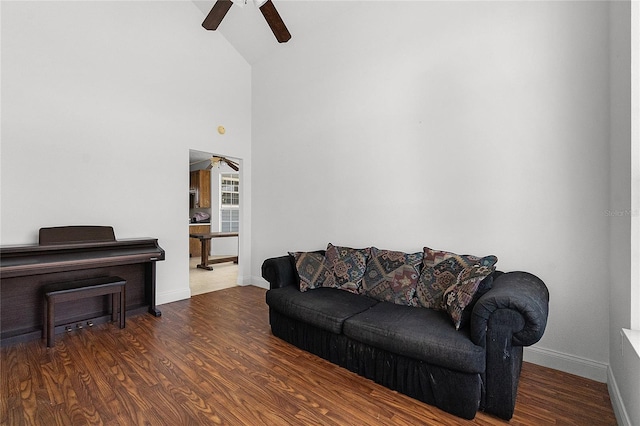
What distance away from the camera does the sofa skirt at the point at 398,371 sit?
1766 millimetres

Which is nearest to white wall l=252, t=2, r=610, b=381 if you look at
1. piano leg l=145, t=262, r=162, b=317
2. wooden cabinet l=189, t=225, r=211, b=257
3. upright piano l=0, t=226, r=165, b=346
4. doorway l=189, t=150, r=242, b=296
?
piano leg l=145, t=262, r=162, b=317

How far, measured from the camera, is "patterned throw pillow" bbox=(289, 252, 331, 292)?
9.65 ft

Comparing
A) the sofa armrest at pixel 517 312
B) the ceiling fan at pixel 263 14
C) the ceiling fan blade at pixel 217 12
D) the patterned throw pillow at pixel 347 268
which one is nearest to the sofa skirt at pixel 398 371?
the sofa armrest at pixel 517 312

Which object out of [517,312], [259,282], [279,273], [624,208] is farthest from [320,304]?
[259,282]

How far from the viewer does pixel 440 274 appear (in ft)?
7.98

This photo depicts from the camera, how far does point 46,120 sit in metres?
3.11

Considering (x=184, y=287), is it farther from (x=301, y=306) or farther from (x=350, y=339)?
(x=350, y=339)

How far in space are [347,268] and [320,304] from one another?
0.58 metres

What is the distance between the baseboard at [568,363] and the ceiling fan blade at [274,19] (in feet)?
12.5

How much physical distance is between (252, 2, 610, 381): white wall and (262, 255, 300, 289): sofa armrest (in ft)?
2.88

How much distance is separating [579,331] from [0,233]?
513 cm

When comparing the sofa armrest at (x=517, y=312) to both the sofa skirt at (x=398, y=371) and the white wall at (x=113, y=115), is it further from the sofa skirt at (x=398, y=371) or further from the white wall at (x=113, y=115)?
the white wall at (x=113, y=115)

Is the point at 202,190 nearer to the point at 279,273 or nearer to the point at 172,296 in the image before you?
the point at 172,296

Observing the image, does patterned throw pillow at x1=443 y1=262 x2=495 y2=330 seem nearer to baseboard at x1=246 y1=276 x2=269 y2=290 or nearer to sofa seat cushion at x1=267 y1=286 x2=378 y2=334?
A: sofa seat cushion at x1=267 y1=286 x2=378 y2=334
